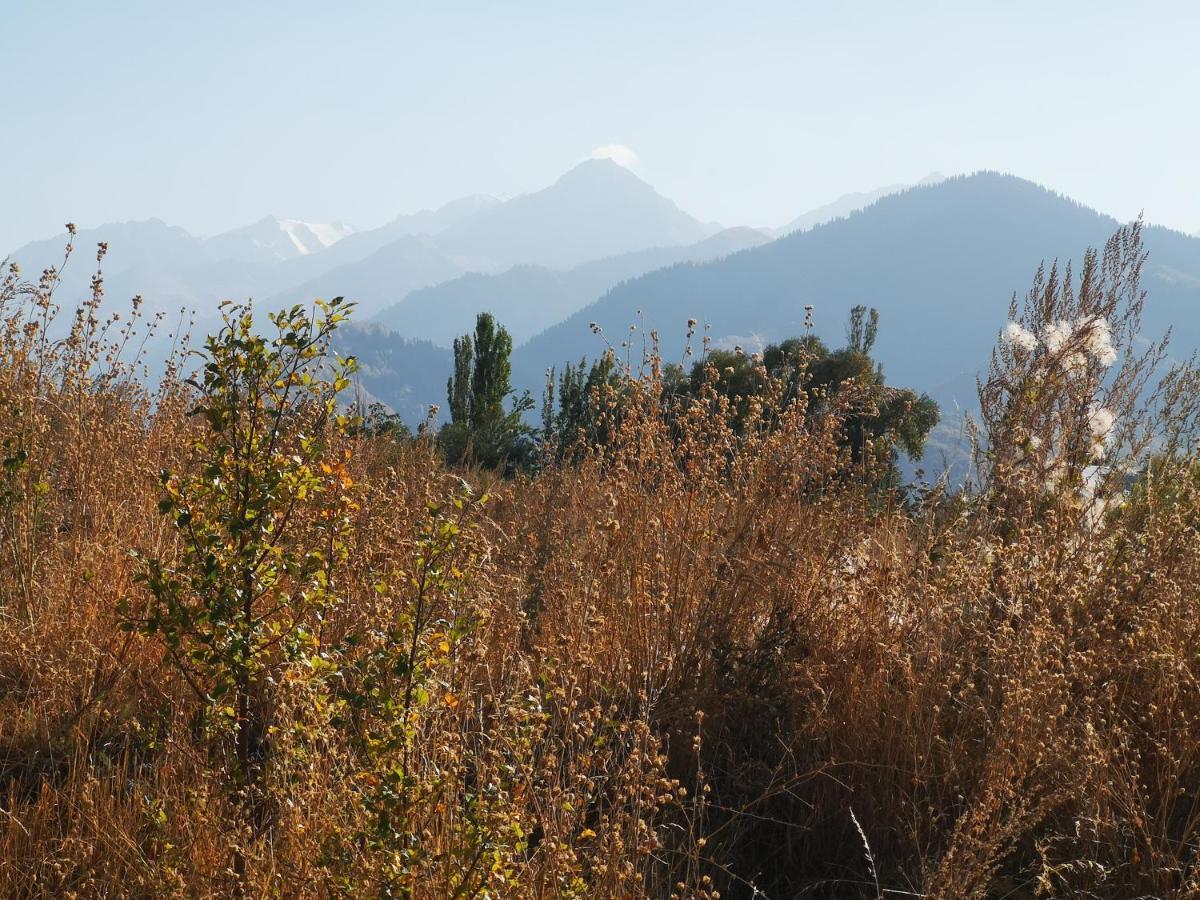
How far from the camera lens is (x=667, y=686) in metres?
3.04

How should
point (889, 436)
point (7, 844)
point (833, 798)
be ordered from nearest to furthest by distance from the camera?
point (7, 844)
point (833, 798)
point (889, 436)

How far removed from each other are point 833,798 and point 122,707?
2.05m

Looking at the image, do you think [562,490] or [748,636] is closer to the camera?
[748,636]

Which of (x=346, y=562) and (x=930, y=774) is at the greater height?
(x=346, y=562)

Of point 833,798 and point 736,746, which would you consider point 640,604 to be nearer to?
point 736,746

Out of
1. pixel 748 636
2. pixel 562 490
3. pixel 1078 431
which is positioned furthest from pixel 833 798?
pixel 562 490

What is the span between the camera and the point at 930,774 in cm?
255

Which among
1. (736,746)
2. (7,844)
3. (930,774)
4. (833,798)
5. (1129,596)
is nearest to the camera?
(7,844)

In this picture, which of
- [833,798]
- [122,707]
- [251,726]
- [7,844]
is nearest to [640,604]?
[833,798]

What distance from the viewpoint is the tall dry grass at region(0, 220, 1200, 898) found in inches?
78.5

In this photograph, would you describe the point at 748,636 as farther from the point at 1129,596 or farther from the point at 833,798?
the point at 1129,596

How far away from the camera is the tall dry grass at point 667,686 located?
78.5 inches

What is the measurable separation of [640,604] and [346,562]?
983 millimetres

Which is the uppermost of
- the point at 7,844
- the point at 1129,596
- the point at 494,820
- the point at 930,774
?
the point at 1129,596
